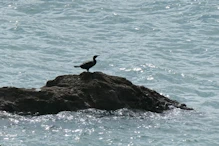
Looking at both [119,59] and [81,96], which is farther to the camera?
[119,59]

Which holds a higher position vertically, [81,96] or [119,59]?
[81,96]

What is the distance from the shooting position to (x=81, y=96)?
1641 centimetres

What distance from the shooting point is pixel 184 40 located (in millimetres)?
30828

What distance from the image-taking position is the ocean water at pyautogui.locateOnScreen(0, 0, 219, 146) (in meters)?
15.9

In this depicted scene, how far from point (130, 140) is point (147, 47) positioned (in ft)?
46.3

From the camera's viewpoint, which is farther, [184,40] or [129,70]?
[184,40]

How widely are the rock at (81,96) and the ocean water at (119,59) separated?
0.19 m

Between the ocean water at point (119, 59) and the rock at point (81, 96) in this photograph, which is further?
the rock at point (81, 96)

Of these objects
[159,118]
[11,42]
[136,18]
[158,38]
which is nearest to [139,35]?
[158,38]

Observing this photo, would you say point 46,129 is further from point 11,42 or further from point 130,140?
point 11,42

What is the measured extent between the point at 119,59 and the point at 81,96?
11.0 m

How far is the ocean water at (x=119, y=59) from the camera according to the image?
15.9 meters

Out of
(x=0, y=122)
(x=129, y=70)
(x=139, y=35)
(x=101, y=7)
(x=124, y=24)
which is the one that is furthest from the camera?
(x=101, y=7)

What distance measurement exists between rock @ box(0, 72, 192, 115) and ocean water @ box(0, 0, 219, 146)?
0.19m
